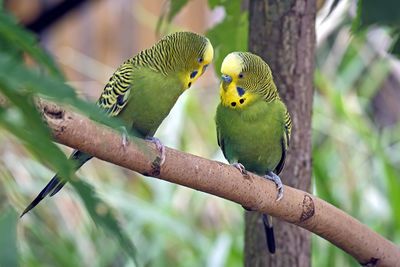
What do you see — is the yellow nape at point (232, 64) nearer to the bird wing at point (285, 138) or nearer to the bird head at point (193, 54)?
the bird head at point (193, 54)

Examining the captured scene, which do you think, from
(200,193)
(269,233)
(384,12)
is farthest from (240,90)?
(200,193)

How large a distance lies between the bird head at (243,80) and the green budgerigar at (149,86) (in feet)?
0.21

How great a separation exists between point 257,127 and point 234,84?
156 mm

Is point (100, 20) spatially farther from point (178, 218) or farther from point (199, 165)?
point (199, 165)

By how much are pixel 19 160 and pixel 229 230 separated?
2.42 ft

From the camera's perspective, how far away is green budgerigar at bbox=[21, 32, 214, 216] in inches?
34.3

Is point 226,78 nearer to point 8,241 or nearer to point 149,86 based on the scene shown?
point 149,86

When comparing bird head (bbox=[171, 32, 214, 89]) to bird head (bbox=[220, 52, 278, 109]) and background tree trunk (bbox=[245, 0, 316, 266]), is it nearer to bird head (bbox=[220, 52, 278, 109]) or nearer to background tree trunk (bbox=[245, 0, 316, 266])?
bird head (bbox=[220, 52, 278, 109])

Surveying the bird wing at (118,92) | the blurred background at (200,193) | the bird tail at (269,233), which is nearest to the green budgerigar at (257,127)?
the bird tail at (269,233)

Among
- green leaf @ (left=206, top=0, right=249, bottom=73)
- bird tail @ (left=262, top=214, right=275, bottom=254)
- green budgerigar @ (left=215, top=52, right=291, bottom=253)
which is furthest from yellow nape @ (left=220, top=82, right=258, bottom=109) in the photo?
bird tail @ (left=262, top=214, right=275, bottom=254)

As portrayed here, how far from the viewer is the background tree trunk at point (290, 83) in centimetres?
98

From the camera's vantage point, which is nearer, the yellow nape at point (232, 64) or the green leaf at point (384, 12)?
the green leaf at point (384, 12)

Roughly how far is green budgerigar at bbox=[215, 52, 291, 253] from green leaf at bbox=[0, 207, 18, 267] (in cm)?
67

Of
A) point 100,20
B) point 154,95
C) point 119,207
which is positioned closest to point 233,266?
point 119,207
